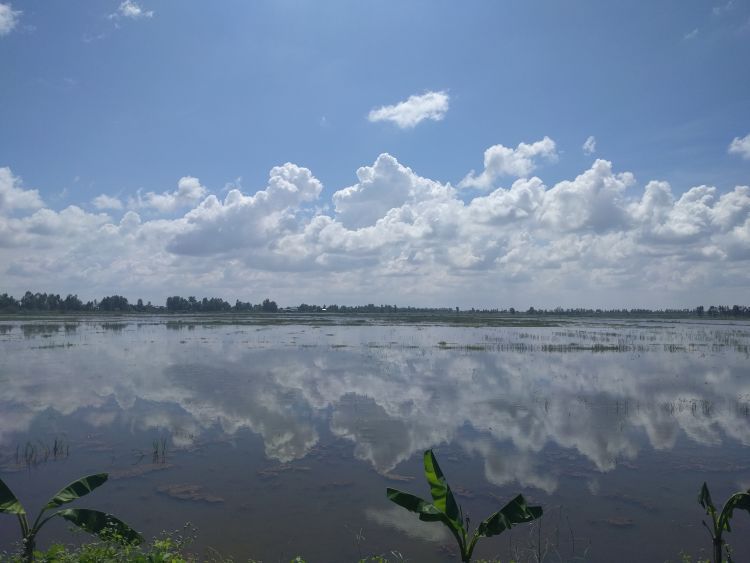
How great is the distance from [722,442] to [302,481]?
896 centimetres

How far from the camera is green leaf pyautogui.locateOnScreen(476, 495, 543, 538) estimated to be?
15.3 ft

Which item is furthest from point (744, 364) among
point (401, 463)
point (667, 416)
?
point (401, 463)

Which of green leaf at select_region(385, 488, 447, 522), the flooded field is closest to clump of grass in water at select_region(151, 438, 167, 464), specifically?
the flooded field

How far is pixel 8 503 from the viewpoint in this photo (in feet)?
15.6

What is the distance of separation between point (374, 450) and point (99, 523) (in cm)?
604

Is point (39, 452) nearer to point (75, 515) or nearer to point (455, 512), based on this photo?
point (75, 515)

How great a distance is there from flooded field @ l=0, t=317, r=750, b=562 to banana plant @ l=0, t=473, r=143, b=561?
169 centimetres

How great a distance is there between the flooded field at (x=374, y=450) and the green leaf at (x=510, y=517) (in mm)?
2002

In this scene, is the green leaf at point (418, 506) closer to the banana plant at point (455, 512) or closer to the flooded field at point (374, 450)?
the banana plant at point (455, 512)

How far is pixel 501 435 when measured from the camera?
37.9ft

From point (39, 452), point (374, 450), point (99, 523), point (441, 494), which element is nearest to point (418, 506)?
point (441, 494)

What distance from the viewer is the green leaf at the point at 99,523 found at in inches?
192

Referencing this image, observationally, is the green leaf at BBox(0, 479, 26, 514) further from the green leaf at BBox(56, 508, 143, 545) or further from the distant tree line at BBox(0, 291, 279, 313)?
the distant tree line at BBox(0, 291, 279, 313)

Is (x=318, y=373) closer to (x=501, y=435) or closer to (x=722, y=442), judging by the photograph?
(x=501, y=435)
